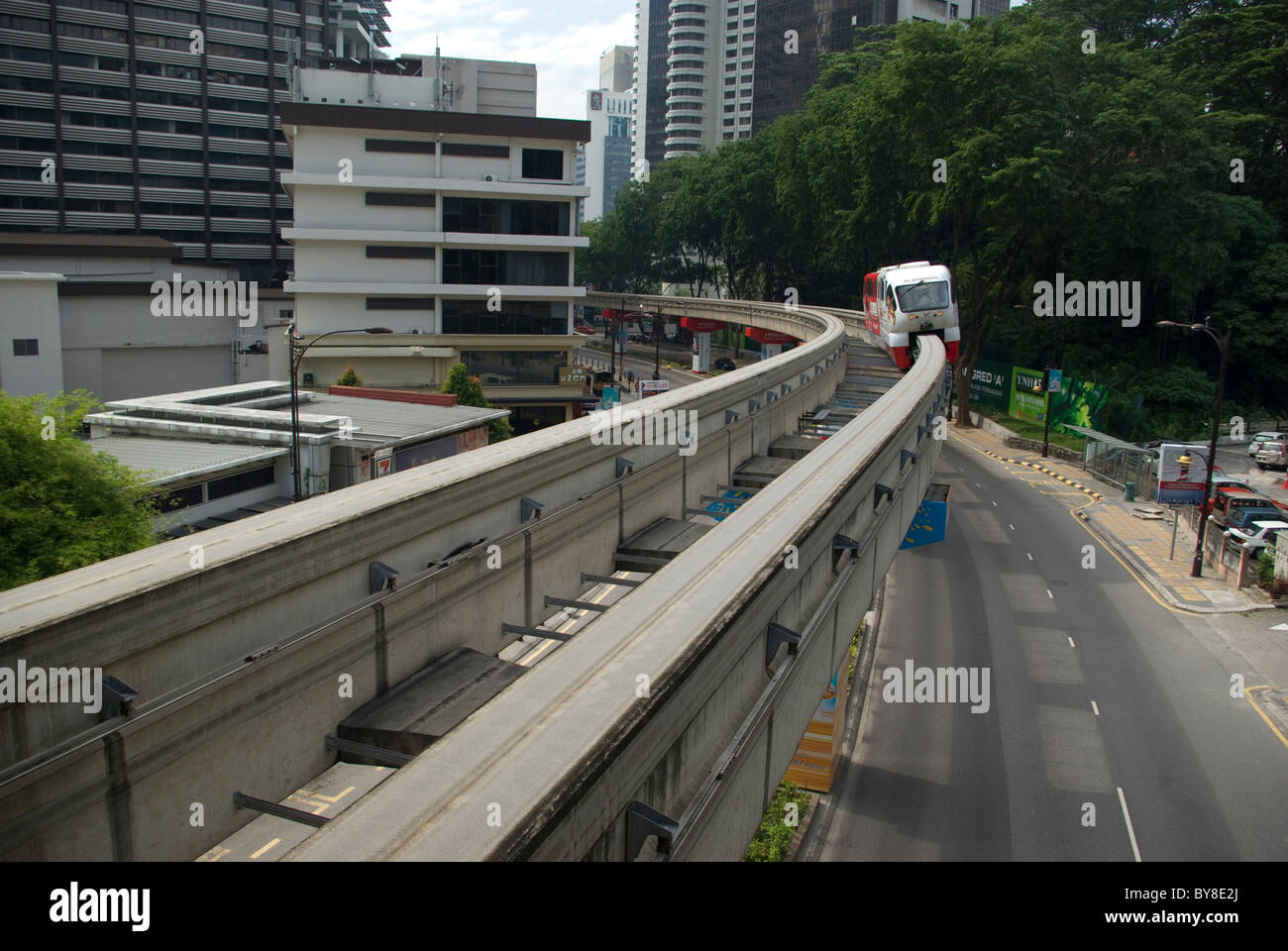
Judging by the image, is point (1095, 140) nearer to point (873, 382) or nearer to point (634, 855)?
point (873, 382)

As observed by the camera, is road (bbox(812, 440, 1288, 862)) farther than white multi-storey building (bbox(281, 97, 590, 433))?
No

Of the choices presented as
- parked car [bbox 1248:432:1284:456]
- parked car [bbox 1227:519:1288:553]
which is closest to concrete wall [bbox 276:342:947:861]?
parked car [bbox 1227:519:1288:553]

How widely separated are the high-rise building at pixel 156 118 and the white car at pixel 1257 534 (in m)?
69.7

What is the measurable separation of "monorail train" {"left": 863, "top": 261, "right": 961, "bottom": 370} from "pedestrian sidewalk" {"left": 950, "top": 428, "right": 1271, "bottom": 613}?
365 inches

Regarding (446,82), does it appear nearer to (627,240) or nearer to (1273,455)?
(1273,455)

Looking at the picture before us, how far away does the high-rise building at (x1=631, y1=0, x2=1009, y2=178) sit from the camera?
142750mm

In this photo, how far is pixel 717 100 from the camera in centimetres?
17150

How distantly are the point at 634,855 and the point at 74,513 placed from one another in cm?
1542

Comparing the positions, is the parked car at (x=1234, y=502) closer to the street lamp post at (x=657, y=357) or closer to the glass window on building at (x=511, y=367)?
the glass window on building at (x=511, y=367)

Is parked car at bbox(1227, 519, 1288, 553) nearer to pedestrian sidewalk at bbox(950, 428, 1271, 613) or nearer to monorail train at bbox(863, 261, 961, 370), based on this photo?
pedestrian sidewalk at bbox(950, 428, 1271, 613)

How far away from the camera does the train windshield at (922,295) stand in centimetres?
3491
